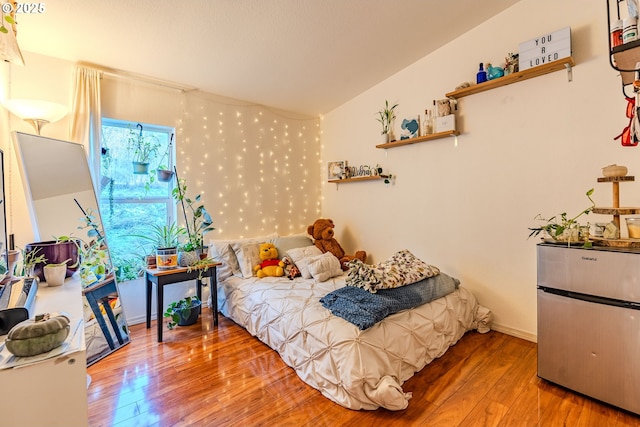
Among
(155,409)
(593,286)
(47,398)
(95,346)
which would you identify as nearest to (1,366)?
(47,398)

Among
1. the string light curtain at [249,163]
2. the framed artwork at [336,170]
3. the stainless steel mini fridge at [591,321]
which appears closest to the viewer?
the stainless steel mini fridge at [591,321]

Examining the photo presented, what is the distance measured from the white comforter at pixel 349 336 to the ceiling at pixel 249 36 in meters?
2.10

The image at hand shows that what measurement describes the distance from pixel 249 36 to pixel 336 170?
196 cm

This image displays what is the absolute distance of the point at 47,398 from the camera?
986 mm

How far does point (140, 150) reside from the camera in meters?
2.98

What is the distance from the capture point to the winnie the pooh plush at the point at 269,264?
3.06m

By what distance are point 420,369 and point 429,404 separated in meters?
0.33

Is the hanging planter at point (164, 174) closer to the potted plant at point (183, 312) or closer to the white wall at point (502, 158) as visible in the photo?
the potted plant at point (183, 312)

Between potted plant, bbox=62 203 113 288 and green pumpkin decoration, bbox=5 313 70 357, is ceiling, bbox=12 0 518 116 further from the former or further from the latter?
green pumpkin decoration, bbox=5 313 70 357

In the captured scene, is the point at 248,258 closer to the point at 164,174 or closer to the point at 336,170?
the point at 164,174

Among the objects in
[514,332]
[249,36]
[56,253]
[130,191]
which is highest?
[249,36]

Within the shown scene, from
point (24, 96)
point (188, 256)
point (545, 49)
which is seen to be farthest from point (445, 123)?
point (24, 96)

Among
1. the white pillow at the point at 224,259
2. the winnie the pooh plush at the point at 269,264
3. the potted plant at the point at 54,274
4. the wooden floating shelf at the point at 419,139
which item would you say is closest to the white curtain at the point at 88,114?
the potted plant at the point at 54,274

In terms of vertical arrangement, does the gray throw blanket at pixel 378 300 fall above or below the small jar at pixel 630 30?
below
